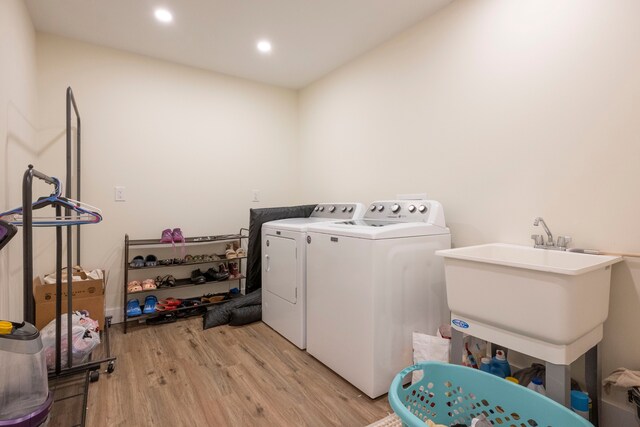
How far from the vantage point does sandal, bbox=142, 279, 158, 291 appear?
263 centimetres

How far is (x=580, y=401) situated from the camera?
126cm

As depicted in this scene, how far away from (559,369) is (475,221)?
0.98 m

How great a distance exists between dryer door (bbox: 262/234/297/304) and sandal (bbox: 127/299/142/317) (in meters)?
1.05

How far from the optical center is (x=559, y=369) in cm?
115

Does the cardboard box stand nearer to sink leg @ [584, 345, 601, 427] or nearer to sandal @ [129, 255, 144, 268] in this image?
sandal @ [129, 255, 144, 268]

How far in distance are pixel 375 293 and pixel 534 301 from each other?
2.24 ft

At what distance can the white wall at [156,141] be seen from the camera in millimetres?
2564

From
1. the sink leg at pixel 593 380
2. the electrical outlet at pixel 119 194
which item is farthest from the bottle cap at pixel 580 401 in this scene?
the electrical outlet at pixel 119 194

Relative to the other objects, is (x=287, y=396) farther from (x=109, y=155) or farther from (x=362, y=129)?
(x=109, y=155)

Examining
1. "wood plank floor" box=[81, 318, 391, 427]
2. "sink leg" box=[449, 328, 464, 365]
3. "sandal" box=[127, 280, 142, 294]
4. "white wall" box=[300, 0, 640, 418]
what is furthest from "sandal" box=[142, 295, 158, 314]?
"sink leg" box=[449, 328, 464, 365]

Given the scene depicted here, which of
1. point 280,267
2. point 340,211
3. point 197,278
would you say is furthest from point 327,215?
point 197,278

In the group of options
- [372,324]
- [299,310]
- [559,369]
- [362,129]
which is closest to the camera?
[559,369]

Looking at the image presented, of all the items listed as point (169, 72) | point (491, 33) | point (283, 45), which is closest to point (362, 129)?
point (283, 45)

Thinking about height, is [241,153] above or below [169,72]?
below
